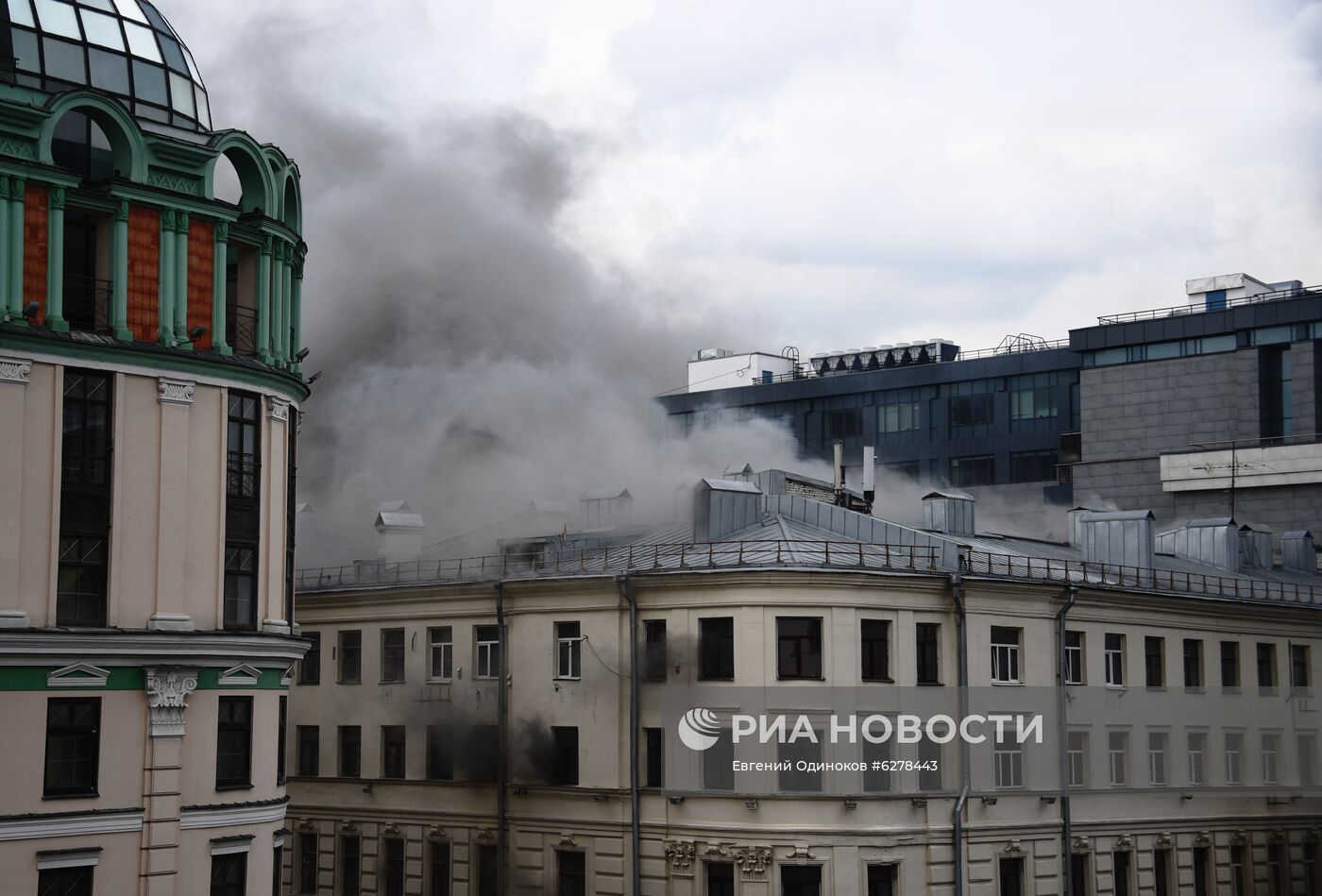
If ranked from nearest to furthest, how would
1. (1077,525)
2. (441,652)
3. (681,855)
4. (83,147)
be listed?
(83,147)
(681,855)
(441,652)
(1077,525)

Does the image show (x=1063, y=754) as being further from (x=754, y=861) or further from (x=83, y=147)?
(x=83, y=147)

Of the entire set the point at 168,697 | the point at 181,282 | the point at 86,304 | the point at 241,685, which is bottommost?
the point at 168,697

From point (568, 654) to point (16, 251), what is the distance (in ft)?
65.8

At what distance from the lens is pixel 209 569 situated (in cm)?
3647

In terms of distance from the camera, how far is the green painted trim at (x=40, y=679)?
3347 centimetres

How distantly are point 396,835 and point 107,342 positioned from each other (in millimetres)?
22027

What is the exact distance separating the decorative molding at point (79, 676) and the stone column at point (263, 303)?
7.27m

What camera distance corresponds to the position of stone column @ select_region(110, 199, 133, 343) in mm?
35375

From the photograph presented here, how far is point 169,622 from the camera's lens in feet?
116

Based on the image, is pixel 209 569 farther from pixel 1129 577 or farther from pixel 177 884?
pixel 1129 577

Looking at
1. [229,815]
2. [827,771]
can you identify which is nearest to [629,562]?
[827,771]

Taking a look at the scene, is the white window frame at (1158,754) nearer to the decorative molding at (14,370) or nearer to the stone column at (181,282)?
the stone column at (181,282)

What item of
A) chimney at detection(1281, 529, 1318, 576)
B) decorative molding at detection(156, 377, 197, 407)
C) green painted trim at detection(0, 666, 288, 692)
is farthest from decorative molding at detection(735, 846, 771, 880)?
chimney at detection(1281, 529, 1318, 576)
